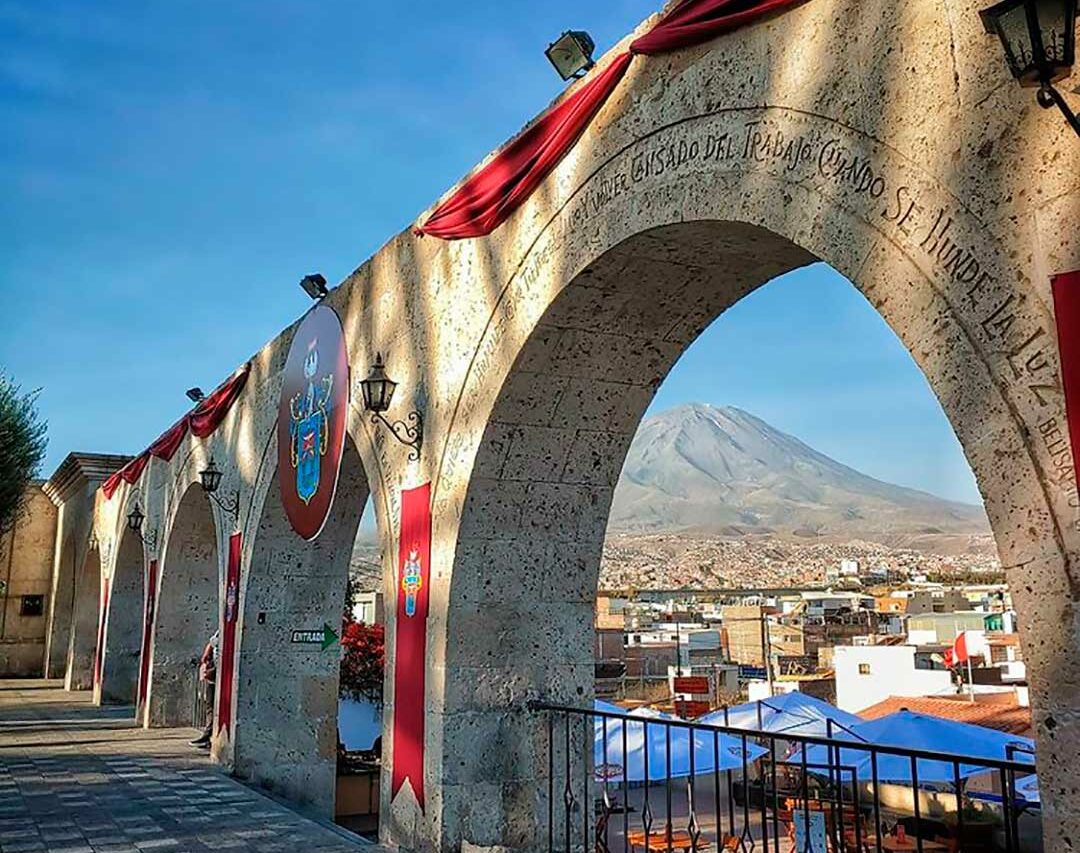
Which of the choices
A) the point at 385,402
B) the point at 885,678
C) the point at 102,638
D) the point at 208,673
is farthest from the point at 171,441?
the point at 885,678

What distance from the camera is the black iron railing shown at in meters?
3.63

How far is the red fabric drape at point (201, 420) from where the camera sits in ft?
33.5

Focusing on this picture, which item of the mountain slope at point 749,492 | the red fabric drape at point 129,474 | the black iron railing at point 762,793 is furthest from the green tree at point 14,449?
the mountain slope at point 749,492

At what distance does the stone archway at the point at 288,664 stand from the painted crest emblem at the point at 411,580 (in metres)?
2.68

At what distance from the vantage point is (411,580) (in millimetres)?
5766

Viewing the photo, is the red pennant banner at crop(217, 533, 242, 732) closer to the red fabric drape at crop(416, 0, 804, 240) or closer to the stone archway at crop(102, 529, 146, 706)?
the red fabric drape at crop(416, 0, 804, 240)

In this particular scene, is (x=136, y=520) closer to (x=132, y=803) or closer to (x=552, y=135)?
(x=132, y=803)

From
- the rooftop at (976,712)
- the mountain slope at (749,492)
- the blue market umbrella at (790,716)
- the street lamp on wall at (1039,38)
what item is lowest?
the rooftop at (976,712)

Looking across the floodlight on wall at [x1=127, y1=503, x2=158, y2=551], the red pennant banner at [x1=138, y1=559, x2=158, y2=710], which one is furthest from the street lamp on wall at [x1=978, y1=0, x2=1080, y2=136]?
the floodlight on wall at [x1=127, y1=503, x2=158, y2=551]

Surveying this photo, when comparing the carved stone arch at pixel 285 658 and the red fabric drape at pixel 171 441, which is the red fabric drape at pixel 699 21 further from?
the red fabric drape at pixel 171 441

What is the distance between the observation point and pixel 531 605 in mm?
5297

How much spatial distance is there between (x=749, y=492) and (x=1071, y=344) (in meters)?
153

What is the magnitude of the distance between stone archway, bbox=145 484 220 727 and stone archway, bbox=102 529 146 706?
150 inches

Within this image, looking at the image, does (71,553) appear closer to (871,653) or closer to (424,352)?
(871,653)
